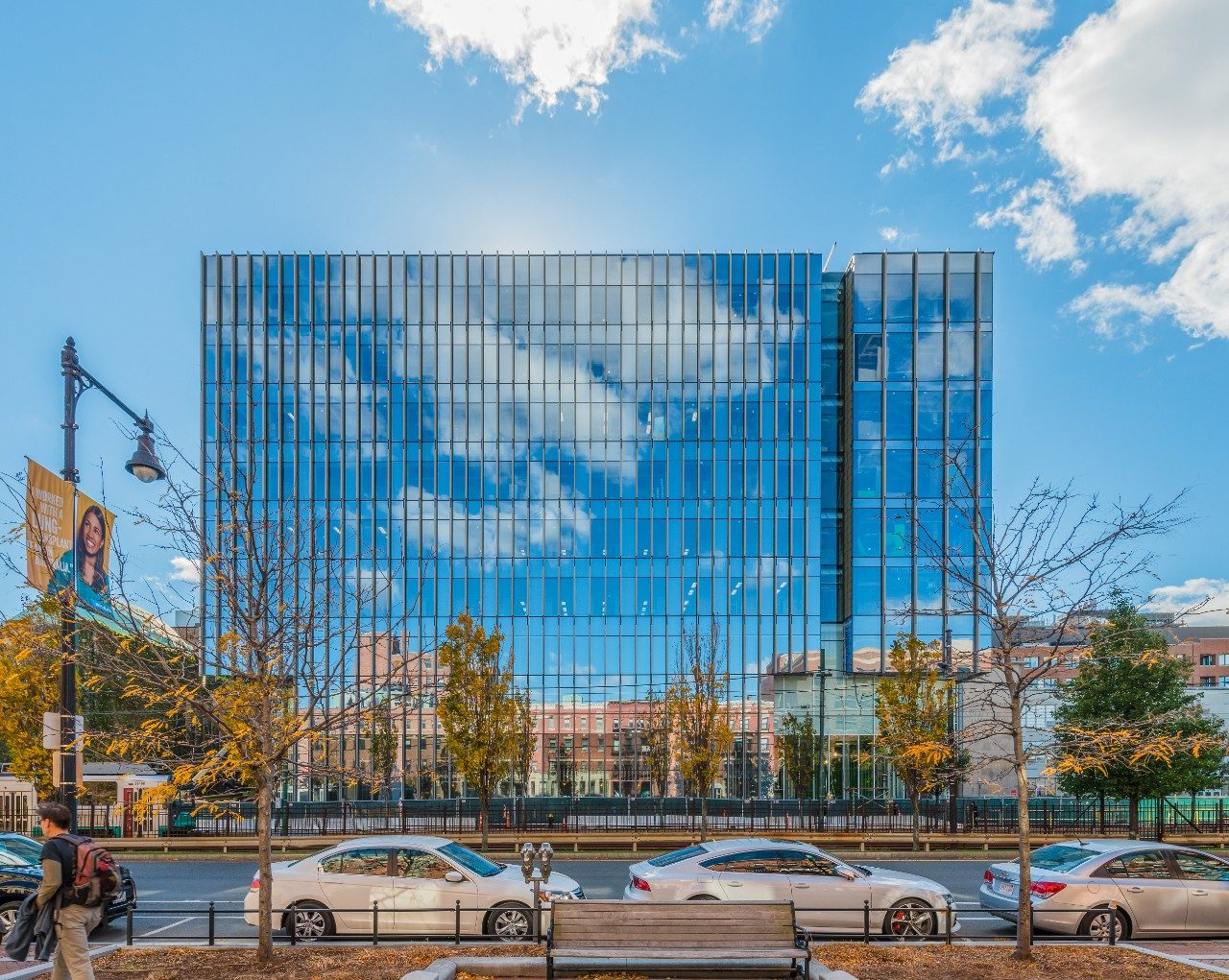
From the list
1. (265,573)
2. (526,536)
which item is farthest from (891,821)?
(265,573)

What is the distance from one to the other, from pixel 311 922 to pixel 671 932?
569 cm

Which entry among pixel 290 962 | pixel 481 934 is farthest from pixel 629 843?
pixel 290 962

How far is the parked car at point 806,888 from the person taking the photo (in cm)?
1224

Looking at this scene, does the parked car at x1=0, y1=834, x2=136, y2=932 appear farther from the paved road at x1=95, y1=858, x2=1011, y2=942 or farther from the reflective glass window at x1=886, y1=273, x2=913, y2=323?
the reflective glass window at x1=886, y1=273, x2=913, y2=323

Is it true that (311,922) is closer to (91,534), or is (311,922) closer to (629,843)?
(91,534)

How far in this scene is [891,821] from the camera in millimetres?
30594

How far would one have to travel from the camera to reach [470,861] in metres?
12.5

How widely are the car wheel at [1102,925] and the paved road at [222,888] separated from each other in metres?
1.22

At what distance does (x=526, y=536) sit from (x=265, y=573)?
1479 inches

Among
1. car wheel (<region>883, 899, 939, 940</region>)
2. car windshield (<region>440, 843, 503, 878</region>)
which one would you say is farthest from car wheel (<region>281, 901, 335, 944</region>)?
car wheel (<region>883, 899, 939, 940</region>)

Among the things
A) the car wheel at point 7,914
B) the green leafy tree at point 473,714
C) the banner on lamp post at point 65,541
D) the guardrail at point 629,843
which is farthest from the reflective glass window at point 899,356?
the car wheel at point 7,914

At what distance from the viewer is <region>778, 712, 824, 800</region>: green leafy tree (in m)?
39.0

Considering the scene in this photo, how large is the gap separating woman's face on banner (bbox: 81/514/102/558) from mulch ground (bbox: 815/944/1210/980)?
35.1ft

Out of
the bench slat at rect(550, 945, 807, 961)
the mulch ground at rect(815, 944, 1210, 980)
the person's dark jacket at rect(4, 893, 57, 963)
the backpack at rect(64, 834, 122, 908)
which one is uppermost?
the backpack at rect(64, 834, 122, 908)
